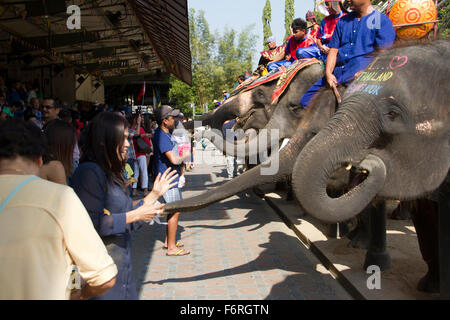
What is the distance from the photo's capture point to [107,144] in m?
3.17

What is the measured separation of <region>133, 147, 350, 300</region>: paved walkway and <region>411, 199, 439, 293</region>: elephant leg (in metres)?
0.96

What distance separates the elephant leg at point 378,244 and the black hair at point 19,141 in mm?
4169

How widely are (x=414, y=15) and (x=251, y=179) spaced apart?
99.7 inches

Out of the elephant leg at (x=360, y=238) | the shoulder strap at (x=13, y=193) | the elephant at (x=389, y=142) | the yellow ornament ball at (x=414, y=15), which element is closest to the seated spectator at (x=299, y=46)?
the yellow ornament ball at (x=414, y=15)

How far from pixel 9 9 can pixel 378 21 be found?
8.99m

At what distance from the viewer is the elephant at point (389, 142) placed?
3.32m

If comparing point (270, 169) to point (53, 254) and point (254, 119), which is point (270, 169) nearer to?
point (53, 254)

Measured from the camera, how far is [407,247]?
21.0 feet

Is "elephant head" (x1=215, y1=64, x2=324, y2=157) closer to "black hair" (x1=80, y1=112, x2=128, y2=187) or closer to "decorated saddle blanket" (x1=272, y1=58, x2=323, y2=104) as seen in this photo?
"decorated saddle blanket" (x1=272, y1=58, x2=323, y2=104)

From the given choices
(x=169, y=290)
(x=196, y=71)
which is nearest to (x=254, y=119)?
(x=169, y=290)

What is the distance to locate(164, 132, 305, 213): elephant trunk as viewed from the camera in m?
3.86

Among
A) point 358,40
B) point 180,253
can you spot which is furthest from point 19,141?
point 180,253

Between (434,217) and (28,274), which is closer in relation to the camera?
(28,274)

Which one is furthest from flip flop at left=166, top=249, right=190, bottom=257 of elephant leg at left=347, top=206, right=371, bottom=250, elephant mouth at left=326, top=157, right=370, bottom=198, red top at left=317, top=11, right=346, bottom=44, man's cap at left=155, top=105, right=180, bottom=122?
red top at left=317, top=11, right=346, bottom=44
